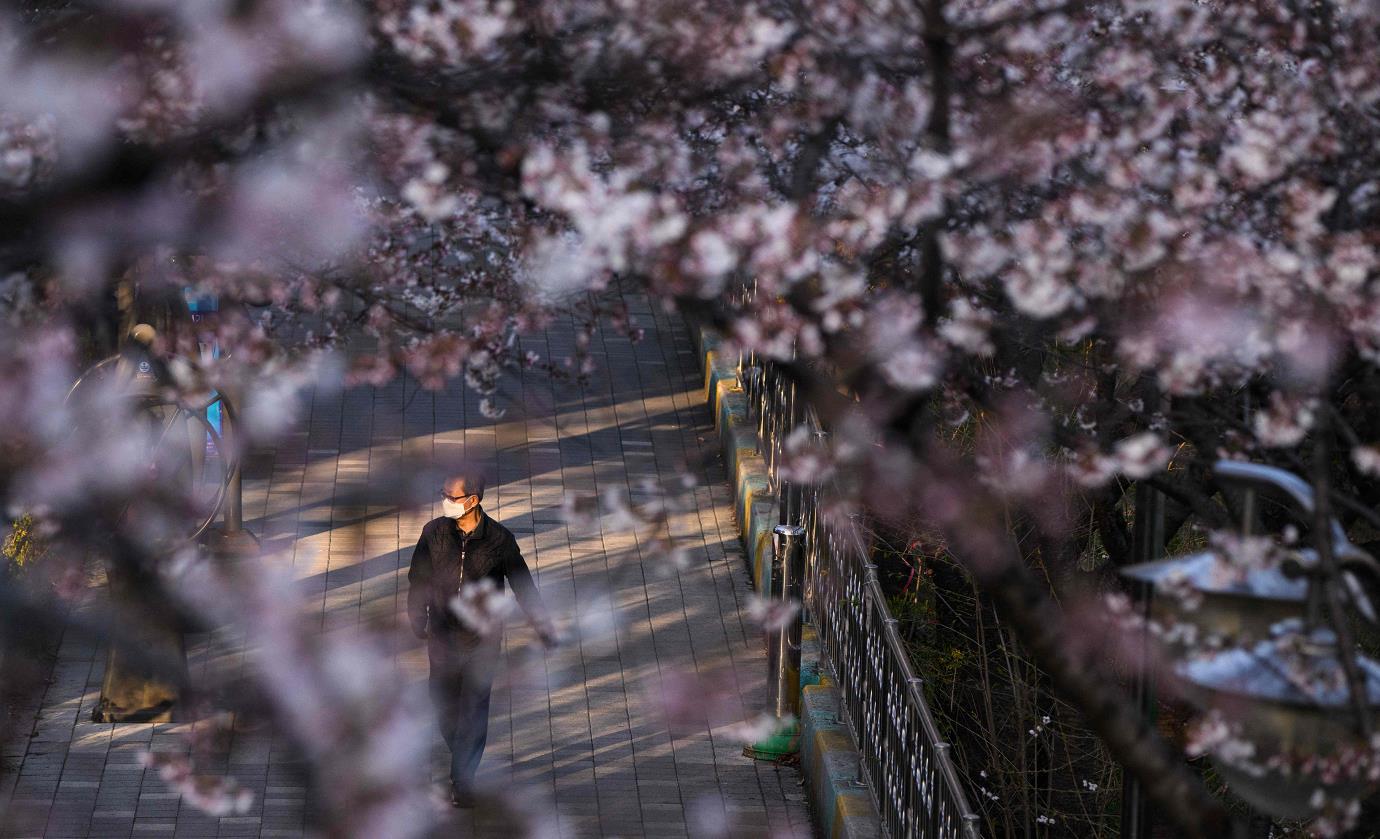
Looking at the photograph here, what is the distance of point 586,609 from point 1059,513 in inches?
113

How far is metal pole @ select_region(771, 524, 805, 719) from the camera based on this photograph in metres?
8.36

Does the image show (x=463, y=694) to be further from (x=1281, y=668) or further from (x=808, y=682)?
(x=1281, y=668)

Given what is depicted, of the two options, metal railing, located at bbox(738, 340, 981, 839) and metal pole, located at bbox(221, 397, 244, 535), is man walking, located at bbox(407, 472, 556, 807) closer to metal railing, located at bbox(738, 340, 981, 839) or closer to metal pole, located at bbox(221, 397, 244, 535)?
metal railing, located at bbox(738, 340, 981, 839)

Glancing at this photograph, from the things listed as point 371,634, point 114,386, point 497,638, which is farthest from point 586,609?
point 114,386

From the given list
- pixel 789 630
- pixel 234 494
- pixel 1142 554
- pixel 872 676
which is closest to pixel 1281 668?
pixel 1142 554

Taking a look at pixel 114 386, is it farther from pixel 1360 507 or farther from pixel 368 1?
pixel 1360 507

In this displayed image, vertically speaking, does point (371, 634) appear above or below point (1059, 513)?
below

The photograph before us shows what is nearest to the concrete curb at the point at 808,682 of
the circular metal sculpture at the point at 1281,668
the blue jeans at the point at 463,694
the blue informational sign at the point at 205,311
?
the blue jeans at the point at 463,694

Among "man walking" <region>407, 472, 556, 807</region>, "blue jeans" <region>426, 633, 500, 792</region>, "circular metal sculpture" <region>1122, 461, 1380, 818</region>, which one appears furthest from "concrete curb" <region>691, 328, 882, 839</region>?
"circular metal sculpture" <region>1122, 461, 1380, 818</region>

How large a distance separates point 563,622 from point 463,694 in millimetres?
2163

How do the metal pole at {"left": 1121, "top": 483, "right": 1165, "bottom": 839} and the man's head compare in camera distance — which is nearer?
the metal pole at {"left": 1121, "top": 483, "right": 1165, "bottom": 839}

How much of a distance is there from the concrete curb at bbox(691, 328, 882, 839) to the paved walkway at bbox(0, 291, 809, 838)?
6.8 inches

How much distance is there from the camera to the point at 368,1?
4.66m

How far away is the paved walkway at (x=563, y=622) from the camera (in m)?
7.84
